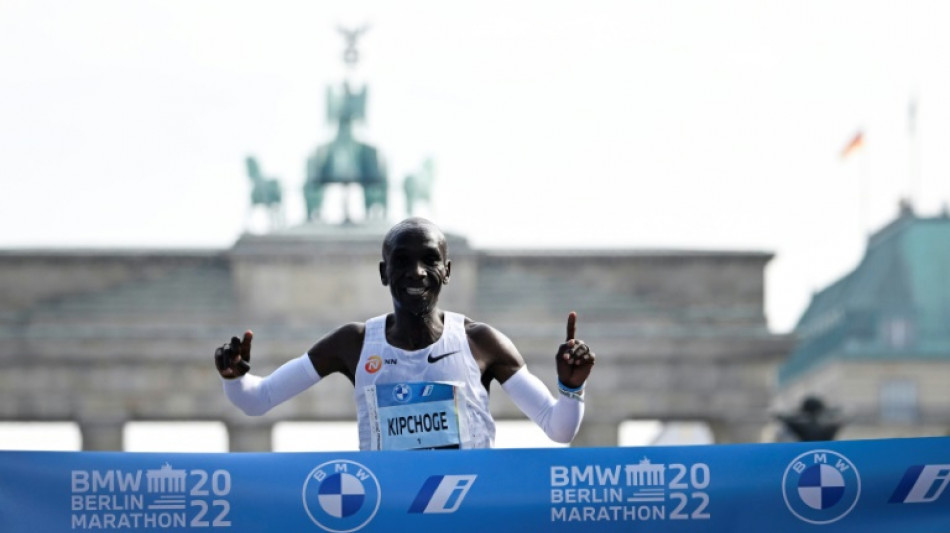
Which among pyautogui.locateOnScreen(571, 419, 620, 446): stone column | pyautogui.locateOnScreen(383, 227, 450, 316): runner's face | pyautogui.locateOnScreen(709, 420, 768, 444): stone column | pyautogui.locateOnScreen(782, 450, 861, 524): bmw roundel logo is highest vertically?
pyautogui.locateOnScreen(571, 419, 620, 446): stone column

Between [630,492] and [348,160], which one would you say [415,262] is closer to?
[630,492]

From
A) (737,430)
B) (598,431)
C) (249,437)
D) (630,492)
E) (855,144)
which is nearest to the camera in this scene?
(630,492)

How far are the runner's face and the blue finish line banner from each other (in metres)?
0.49

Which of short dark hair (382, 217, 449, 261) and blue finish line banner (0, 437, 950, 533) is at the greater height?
short dark hair (382, 217, 449, 261)

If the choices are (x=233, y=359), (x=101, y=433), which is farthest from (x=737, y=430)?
(x=233, y=359)

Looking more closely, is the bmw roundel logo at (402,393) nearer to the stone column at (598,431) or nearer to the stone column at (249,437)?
the stone column at (249,437)

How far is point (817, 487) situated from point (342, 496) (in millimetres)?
1374

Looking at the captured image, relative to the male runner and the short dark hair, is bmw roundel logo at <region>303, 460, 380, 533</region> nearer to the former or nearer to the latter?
the male runner

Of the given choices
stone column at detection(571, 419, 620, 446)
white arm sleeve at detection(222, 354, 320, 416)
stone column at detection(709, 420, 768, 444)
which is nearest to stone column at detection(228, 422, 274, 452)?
stone column at detection(571, 419, 620, 446)

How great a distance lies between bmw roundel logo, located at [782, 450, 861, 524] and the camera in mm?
6633

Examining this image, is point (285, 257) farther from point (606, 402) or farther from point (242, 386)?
point (242, 386)

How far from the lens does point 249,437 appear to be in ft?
156

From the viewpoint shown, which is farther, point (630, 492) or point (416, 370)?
point (416, 370)

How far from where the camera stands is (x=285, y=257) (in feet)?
161
